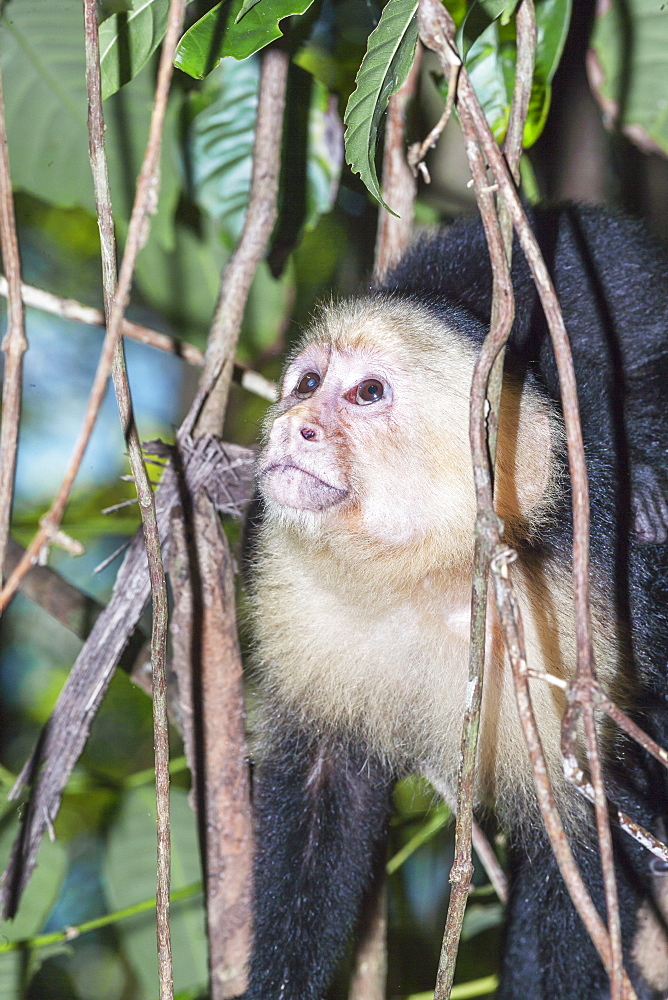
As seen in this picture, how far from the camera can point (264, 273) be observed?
7.86ft

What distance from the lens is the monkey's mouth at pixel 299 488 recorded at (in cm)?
125

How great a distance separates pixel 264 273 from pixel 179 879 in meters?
1.48

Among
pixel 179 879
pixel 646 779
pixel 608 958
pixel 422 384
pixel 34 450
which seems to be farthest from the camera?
pixel 34 450

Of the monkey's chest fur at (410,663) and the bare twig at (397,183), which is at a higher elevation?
A: the bare twig at (397,183)

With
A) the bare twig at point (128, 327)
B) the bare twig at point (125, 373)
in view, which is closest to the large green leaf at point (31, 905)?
the bare twig at point (125, 373)

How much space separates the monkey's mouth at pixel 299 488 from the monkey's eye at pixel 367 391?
6.1 inches

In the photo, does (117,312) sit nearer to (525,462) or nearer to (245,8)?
(245,8)

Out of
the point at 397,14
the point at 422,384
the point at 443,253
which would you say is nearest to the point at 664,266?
the point at 443,253

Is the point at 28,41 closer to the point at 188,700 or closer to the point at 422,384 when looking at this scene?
the point at 422,384

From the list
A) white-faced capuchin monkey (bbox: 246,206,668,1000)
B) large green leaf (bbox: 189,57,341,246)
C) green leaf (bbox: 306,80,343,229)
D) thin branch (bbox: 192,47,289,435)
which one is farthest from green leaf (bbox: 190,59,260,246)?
white-faced capuchin monkey (bbox: 246,206,668,1000)

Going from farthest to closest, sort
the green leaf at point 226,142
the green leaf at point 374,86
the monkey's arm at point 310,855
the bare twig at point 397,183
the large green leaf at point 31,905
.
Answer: the green leaf at point 226,142 < the bare twig at point 397,183 < the large green leaf at point 31,905 < the monkey's arm at point 310,855 < the green leaf at point 374,86

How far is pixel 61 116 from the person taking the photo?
5.91 ft

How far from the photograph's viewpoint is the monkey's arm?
157 cm

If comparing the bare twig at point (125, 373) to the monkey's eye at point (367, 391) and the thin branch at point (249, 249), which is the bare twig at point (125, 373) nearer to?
the monkey's eye at point (367, 391)
